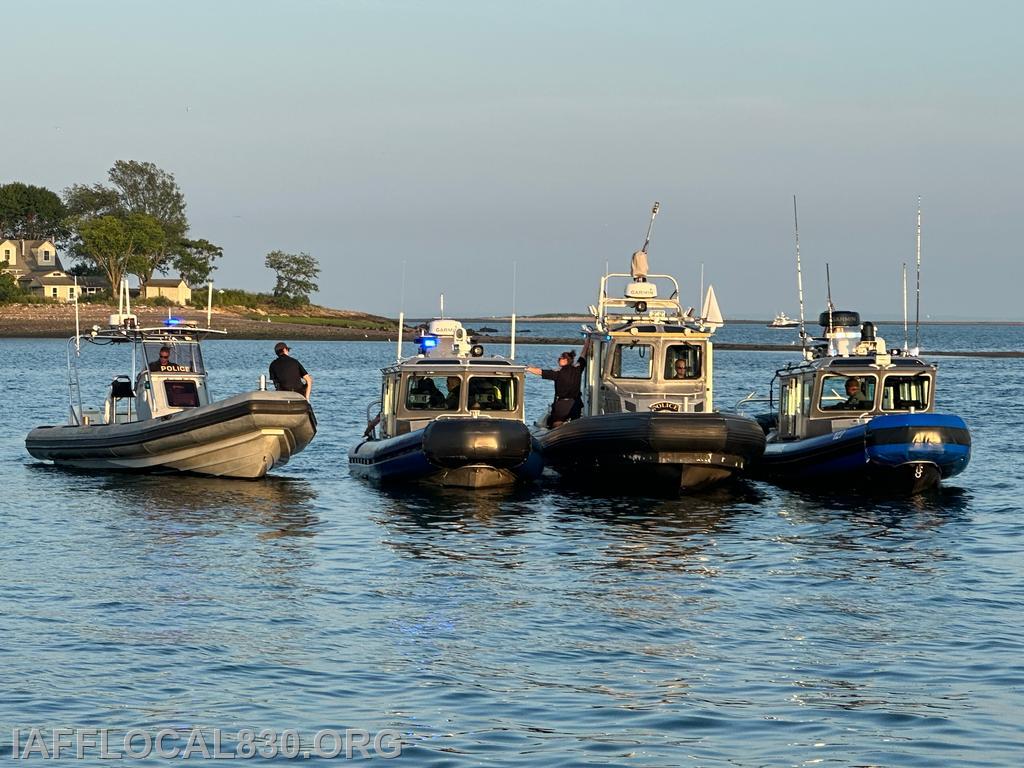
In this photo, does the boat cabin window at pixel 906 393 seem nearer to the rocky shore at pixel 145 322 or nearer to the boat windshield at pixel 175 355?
the boat windshield at pixel 175 355

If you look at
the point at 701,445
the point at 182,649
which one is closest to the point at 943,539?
the point at 701,445

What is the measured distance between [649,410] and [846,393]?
329 cm

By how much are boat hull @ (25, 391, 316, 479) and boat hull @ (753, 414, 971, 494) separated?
25.4 feet

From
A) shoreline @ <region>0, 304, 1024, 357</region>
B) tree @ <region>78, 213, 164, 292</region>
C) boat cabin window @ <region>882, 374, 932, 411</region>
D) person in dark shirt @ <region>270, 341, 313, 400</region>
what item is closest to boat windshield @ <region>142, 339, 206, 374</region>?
person in dark shirt @ <region>270, 341, 313, 400</region>

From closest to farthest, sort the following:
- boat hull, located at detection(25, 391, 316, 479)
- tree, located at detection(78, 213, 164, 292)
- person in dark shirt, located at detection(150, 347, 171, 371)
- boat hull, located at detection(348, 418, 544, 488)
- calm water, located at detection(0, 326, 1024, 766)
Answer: calm water, located at detection(0, 326, 1024, 766) → boat hull, located at detection(348, 418, 544, 488) → boat hull, located at detection(25, 391, 316, 479) → person in dark shirt, located at detection(150, 347, 171, 371) → tree, located at detection(78, 213, 164, 292)

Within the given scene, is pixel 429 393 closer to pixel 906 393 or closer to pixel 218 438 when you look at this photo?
pixel 218 438

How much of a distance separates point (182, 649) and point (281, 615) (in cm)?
149

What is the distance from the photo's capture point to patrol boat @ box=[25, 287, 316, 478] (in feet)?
74.2

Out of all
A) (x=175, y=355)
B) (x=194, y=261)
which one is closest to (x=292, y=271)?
(x=194, y=261)

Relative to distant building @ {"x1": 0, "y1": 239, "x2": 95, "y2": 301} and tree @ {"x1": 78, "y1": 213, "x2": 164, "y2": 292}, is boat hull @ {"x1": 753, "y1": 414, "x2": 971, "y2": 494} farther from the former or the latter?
distant building @ {"x1": 0, "y1": 239, "x2": 95, "y2": 301}

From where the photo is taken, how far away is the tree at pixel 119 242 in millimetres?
121438

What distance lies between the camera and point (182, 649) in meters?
12.2

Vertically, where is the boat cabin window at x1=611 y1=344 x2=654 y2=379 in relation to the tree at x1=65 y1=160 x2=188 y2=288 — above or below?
below

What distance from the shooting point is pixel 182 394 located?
79.1 feet
